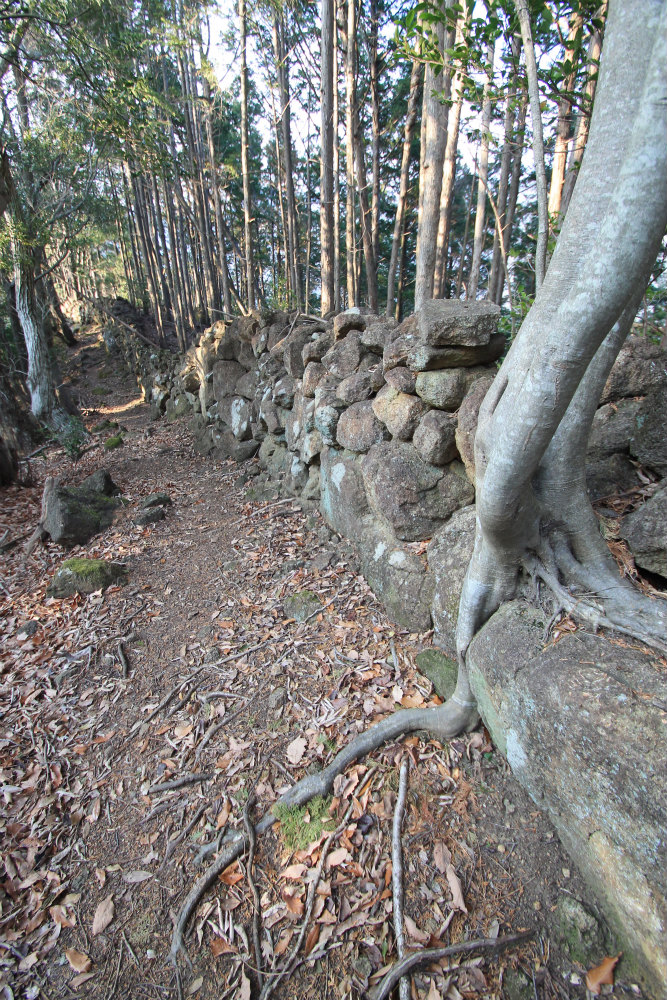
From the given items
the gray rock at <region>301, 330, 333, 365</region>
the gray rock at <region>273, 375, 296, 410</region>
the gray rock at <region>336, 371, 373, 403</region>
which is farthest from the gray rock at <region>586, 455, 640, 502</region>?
the gray rock at <region>273, 375, 296, 410</region>

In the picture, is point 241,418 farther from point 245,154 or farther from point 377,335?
point 245,154

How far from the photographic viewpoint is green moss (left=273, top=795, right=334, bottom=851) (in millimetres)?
2359

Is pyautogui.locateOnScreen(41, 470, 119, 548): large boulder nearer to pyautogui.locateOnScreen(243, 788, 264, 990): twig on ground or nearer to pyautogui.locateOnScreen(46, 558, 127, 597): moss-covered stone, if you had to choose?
pyautogui.locateOnScreen(46, 558, 127, 597): moss-covered stone

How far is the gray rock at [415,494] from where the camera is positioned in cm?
341

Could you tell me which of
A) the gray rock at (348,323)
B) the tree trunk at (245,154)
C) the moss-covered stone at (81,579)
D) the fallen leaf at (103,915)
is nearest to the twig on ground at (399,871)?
the fallen leaf at (103,915)

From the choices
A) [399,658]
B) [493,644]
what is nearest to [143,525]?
[399,658]

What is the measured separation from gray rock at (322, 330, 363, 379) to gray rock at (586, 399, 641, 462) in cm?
258

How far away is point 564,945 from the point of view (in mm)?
1811

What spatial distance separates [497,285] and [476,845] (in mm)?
12079

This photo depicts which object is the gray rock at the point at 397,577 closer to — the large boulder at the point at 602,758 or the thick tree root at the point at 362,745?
the thick tree root at the point at 362,745

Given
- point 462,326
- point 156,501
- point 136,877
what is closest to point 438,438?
point 462,326

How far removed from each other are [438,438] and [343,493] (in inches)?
53.7

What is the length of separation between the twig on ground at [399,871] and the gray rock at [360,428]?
8.30 feet

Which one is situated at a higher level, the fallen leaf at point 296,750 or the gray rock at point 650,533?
the gray rock at point 650,533
